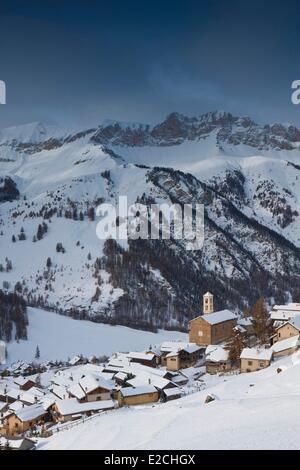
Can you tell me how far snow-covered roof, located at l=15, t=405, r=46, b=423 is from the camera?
171 ft

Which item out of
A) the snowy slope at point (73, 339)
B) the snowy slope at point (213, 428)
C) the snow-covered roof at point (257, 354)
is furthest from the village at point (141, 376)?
the snowy slope at point (73, 339)

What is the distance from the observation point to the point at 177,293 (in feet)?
549

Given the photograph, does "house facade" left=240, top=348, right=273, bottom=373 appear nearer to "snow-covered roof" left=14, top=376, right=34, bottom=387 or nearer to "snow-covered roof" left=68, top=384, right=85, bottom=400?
"snow-covered roof" left=68, top=384, right=85, bottom=400

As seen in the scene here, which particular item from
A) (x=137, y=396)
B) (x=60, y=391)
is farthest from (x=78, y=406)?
(x=60, y=391)

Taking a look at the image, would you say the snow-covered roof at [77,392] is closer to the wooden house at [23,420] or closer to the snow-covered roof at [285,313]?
the wooden house at [23,420]

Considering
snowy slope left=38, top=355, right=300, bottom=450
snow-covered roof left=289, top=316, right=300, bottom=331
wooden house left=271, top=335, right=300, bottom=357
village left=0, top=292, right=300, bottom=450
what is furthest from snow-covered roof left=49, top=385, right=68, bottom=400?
snow-covered roof left=289, top=316, right=300, bottom=331

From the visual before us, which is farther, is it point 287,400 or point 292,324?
point 292,324

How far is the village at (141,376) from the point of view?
5219 cm

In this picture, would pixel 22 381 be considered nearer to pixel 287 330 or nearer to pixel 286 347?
pixel 286 347

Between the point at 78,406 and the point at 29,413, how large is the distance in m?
5.13
